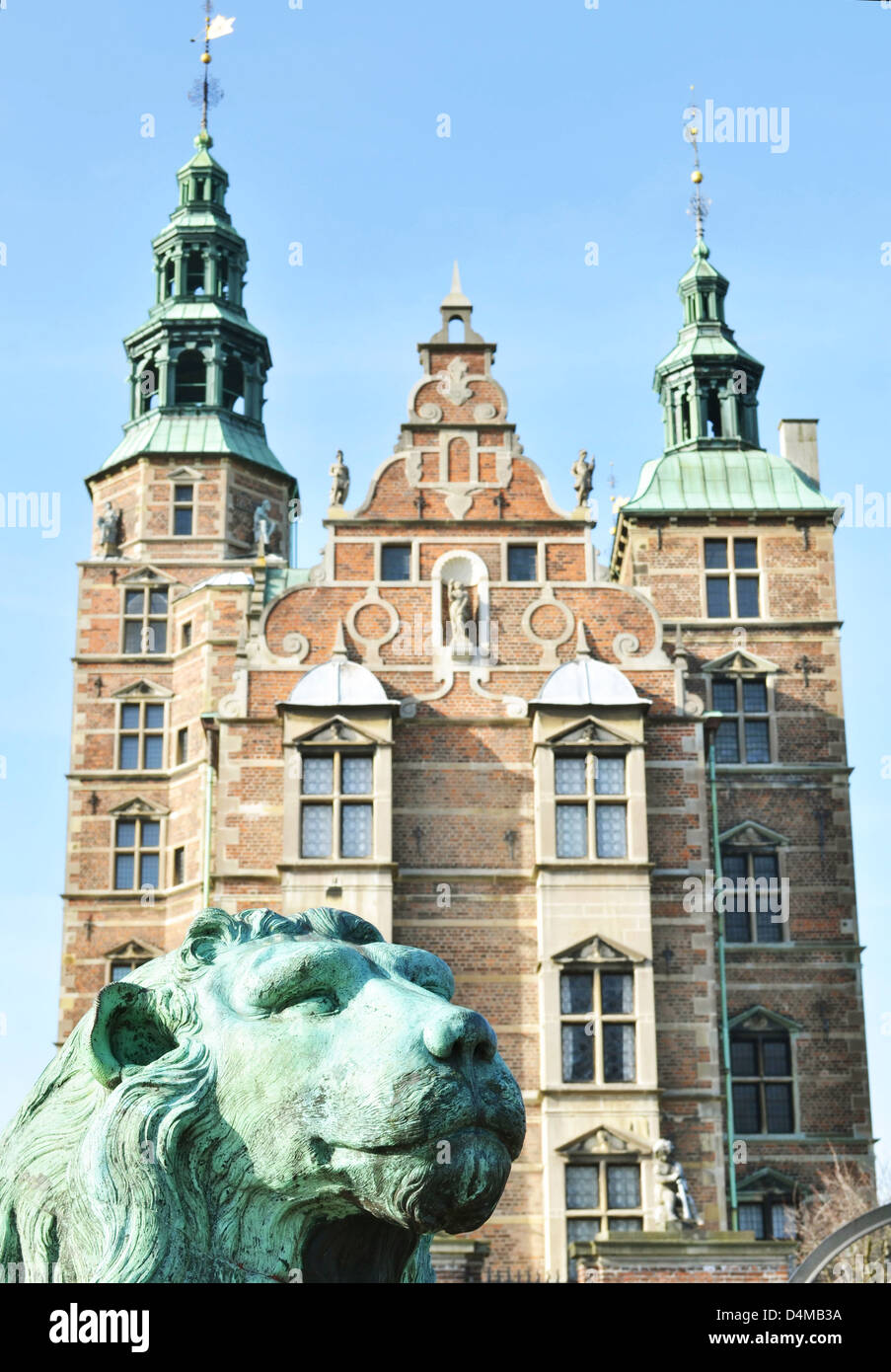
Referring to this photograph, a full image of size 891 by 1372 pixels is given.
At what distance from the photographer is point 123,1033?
2.91 metres

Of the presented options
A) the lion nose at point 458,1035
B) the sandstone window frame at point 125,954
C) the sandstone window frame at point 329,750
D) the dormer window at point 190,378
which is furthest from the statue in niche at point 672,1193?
the dormer window at point 190,378

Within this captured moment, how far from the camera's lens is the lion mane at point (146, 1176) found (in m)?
2.65

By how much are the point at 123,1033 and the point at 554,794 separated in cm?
2196

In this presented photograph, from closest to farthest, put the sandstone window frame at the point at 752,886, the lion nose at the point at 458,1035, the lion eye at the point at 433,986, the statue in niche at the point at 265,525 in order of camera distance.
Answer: the lion nose at the point at 458,1035, the lion eye at the point at 433,986, the sandstone window frame at the point at 752,886, the statue in niche at the point at 265,525

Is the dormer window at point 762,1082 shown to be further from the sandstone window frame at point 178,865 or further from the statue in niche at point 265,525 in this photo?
the statue in niche at point 265,525

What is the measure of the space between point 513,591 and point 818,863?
6849 millimetres

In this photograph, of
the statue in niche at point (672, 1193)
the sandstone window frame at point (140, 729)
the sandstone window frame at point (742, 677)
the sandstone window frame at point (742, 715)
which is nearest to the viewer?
the statue in niche at point (672, 1193)

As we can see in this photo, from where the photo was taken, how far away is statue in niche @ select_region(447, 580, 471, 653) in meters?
25.6

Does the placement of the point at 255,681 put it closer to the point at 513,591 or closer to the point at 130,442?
the point at 513,591

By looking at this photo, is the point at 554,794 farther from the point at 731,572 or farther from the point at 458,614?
the point at 731,572

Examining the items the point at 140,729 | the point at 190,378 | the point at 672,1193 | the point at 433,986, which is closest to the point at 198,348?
the point at 190,378

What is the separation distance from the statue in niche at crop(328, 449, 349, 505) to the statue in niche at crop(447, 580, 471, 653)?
1946 mm

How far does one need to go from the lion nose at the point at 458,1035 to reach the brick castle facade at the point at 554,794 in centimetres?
1632

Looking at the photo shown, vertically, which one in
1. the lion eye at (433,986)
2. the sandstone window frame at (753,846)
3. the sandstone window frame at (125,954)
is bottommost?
the lion eye at (433,986)
